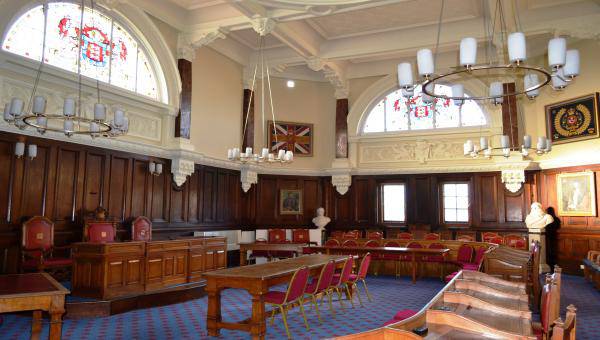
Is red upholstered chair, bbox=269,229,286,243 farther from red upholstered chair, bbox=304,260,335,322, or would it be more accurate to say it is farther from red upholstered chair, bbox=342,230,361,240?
red upholstered chair, bbox=304,260,335,322

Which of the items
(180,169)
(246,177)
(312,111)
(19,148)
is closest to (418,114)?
(312,111)

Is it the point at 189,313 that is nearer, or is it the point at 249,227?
the point at 189,313

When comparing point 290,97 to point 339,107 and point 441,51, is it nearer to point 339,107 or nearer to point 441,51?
point 339,107

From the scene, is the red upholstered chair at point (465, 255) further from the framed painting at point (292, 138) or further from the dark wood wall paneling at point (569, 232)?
the framed painting at point (292, 138)

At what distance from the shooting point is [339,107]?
16047 millimetres

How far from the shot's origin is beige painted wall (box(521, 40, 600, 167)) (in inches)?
490

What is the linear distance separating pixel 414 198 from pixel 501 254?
7843 mm

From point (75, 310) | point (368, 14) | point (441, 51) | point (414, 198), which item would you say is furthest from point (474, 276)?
point (441, 51)

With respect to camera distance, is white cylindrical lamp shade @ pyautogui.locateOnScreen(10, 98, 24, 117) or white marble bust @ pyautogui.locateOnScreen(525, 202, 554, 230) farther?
white marble bust @ pyautogui.locateOnScreen(525, 202, 554, 230)

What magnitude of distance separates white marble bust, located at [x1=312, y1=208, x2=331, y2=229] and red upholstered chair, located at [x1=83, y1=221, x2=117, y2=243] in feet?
23.8

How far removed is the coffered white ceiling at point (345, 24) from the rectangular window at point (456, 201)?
405 centimetres

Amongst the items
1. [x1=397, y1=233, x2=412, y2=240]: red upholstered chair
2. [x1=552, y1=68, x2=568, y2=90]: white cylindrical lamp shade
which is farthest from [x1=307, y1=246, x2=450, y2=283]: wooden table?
[x1=552, y1=68, x2=568, y2=90]: white cylindrical lamp shade

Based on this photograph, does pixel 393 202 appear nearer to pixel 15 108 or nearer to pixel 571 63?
pixel 571 63

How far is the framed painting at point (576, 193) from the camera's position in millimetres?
12163
